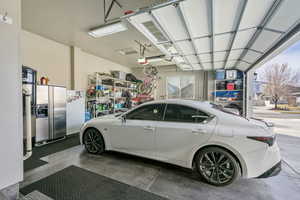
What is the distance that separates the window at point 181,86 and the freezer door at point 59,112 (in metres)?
5.41

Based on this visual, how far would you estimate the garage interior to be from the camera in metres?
1.59

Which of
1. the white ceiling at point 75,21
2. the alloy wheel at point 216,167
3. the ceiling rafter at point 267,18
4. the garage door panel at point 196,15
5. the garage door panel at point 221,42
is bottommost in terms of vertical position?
the alloy wheel at point 216,167

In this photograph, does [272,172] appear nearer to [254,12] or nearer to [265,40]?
[254,12]

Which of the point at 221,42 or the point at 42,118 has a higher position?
the point at 221,42

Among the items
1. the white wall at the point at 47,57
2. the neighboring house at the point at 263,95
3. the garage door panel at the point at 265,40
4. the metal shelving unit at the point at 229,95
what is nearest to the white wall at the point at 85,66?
the white wall at the point at 47,57

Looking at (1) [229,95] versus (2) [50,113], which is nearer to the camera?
(2) [50,113]

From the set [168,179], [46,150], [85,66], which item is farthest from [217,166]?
[85,66]

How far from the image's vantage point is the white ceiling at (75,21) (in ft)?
8.98

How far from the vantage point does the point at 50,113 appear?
3.85 meters

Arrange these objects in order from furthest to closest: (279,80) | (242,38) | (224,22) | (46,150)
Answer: (279,80)
(46,150)
(242,38)
(224,22)

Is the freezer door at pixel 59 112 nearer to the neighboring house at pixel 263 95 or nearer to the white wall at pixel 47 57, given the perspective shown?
the white wall at pixel 47 57

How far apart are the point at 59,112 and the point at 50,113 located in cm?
25

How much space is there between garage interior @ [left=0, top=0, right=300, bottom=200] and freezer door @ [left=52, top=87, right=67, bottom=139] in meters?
0.03

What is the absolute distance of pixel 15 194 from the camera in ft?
5.30
